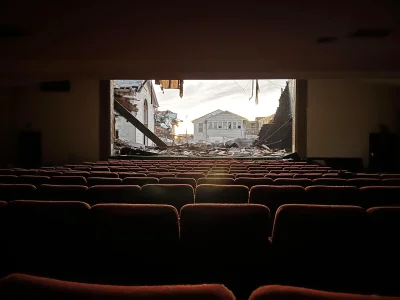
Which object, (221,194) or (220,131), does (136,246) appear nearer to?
(221,194)

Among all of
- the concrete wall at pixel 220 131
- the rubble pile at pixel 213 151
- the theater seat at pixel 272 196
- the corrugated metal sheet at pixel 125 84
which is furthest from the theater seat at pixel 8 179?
the concrete wall at pixel 220 131

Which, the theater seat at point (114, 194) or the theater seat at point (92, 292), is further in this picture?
the theater seat at point (114, 194)

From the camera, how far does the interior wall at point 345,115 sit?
11.9 m

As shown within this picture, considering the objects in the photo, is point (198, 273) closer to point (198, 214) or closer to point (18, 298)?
point (198, 214)

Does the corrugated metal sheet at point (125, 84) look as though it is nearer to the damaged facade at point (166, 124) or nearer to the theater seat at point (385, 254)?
the damaged facade at point (166, 124)

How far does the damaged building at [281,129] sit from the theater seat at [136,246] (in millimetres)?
17760

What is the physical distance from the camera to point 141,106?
2209cm

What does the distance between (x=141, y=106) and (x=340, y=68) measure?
52.6 ft

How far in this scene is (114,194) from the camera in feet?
8.12

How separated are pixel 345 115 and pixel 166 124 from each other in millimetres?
23897

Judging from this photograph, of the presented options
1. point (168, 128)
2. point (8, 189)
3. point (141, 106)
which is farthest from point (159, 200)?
point (168, 128)

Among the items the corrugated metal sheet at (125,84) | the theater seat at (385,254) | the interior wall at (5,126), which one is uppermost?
the corrugated metal sheet at (125,84)

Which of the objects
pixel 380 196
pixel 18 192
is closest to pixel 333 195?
pixel 380 196

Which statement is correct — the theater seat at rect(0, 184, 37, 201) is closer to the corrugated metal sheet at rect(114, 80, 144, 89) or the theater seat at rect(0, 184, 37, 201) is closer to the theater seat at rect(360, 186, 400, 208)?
the theater seat at rect(360, 186, 400, 208)
